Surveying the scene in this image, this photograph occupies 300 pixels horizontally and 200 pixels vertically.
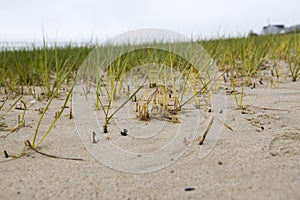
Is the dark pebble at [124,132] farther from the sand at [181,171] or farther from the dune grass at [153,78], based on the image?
the dune grass at [153,78]

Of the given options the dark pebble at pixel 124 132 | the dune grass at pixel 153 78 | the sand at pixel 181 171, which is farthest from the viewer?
the dune grass at pixel 153 78

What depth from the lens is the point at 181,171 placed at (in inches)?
32.2

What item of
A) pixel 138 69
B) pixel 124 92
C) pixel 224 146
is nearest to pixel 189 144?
pixel 224 146

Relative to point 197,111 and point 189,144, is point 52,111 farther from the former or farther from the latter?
point 189,144

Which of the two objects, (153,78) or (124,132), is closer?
(124,132)

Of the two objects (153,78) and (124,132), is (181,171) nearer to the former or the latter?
(124,132)

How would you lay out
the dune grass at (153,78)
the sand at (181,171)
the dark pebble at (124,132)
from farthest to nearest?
the dune grass at (153,78) < the dark pebble at (124,132) < the sand at (181,171)

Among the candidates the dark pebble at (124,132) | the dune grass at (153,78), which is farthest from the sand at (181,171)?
the dune grass at (153,78)

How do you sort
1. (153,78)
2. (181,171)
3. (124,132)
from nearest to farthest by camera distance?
(181,171) → (124,132) → (153,78)

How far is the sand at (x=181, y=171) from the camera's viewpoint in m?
0.71

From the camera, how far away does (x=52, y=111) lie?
62.6 inches

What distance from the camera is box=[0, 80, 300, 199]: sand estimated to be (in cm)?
71

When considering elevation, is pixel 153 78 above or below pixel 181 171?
above

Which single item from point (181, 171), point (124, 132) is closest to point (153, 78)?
point (124, 132)
